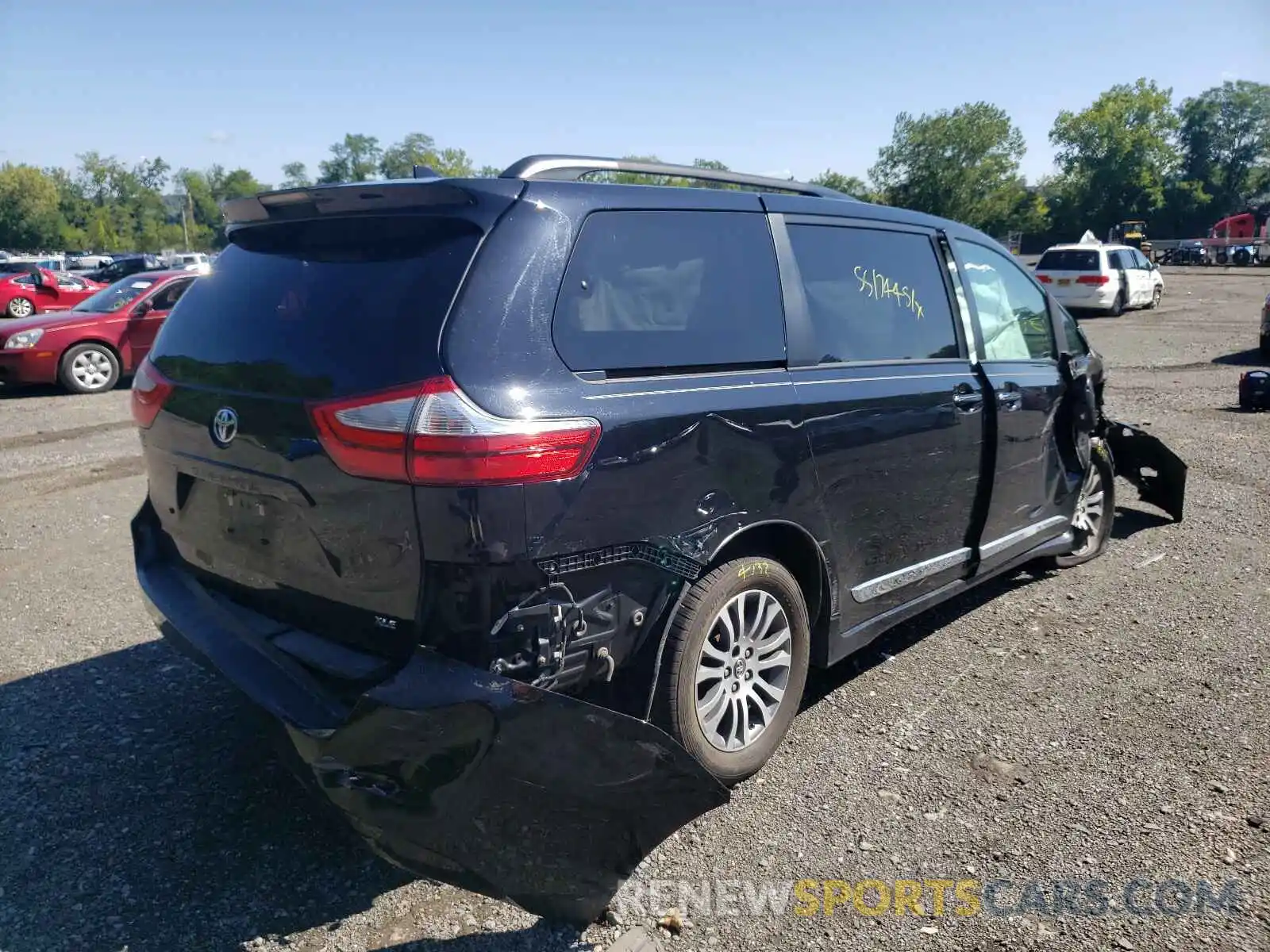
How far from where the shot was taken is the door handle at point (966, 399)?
395 cm

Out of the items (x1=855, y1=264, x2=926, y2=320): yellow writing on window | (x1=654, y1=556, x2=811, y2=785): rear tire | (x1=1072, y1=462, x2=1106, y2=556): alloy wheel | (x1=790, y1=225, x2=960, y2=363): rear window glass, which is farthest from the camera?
(x1=1072, y1=462, x2=1106, y2=556): alloy wheel

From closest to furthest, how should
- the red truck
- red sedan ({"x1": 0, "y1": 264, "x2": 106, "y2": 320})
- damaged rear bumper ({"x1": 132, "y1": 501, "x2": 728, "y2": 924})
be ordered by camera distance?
damaged rear bumper ({"x1": 132, "y1": 501, "x2": 728, "y2": 924}) < red sedan ({"x1": 0, "y1": 264, "x2": 106, "y2": 320}) < the red truck

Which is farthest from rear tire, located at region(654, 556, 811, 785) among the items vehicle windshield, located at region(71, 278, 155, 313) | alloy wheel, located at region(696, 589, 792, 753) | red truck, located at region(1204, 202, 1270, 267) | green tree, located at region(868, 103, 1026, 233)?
green tree, located at region(868, 103, 1026, 233)

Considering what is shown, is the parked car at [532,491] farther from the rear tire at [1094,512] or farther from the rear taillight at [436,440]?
the rear tire at [1094,512]

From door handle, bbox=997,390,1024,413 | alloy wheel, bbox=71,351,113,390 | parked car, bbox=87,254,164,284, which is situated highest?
parked car, bbox=87,254,164,284

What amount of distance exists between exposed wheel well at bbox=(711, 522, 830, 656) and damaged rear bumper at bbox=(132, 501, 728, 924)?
800 mm

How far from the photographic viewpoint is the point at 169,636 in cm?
311

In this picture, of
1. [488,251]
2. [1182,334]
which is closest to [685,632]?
[488,251]

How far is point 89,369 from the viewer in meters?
11.9

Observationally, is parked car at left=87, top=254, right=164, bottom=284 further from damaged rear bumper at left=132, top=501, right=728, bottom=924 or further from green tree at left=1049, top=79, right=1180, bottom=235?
green tree at left=1049, top=79, right=1180, bottom=235

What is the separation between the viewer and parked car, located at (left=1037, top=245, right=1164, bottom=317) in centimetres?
2280

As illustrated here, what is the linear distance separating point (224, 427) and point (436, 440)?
86 centimetres

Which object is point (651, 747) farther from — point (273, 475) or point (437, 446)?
point (273, 475)

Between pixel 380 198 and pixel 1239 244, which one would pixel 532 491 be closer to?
pixel 380 198
